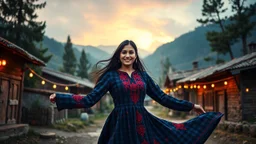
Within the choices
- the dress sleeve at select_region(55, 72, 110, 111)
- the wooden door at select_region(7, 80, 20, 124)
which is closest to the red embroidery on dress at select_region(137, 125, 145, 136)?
the dress sleeve at select_region(55, 72, 110, 111)

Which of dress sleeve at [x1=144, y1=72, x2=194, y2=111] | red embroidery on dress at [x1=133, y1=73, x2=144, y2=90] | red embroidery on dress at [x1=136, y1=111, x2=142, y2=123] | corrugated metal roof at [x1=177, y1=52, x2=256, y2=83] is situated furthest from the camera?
corrugated metal roof at [x1=177, y1=52, x2=256, y2=83]

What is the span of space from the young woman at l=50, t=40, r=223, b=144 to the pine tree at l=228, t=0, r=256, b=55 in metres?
24.2

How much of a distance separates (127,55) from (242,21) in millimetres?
25197

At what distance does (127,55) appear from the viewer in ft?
10.8

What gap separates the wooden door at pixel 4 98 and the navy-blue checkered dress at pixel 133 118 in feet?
25.0

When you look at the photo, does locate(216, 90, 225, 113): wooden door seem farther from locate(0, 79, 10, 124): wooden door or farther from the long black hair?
the long black hair

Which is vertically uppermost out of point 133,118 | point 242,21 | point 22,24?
point 242,21

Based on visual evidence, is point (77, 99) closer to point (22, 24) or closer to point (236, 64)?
point (236, 64)

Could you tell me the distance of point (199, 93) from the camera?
68.1 ft

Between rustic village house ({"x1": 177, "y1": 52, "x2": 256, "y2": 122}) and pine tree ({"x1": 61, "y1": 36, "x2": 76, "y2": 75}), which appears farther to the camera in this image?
pine tree ({"x1": 61, "y1": 36, "x2": 76, "y2": 75})

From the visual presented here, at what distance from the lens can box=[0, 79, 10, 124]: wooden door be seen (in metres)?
9.62

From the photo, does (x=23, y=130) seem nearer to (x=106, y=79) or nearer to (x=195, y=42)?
(x=106, y=79)

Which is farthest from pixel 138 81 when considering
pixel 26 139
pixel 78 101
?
pixel 26 139

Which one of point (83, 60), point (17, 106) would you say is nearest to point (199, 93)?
point (17, 106)
